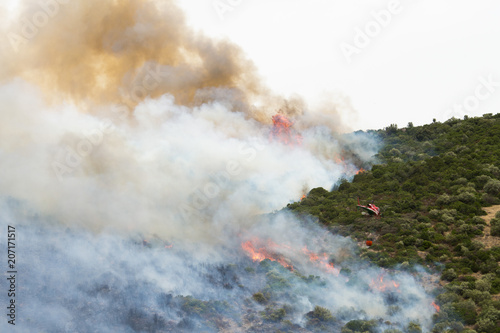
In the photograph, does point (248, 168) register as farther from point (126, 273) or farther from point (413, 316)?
point (413, 316)

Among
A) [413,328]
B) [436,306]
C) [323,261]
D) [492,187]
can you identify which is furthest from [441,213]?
[413,328]

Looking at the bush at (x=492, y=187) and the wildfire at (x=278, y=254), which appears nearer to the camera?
the wildfire at (x=278, y=254)

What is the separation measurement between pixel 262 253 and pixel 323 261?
24.4 ft

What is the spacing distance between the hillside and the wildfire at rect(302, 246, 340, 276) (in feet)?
12.4

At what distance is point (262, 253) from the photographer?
54.8 m

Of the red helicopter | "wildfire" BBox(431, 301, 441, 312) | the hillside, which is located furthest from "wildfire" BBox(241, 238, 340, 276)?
"wildfire" BBox(431, 301, 441, 312)

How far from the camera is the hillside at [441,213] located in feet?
131

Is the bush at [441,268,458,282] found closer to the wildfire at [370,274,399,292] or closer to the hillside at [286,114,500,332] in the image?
the hillside at [286,114,500,332]

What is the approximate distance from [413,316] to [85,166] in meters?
40.2

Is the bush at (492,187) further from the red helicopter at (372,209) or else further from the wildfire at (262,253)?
the wildfire at (262,253)

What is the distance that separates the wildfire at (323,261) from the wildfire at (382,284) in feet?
15.5

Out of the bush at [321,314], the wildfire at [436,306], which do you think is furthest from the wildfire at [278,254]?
the wildfire at [436,306]

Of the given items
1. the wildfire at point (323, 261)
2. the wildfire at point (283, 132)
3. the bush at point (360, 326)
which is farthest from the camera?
the wildfire at point (283, 132)

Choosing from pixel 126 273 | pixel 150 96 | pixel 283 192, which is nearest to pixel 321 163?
pixel 283 192
